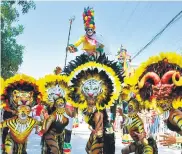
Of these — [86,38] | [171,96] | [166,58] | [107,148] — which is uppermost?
[86,38]

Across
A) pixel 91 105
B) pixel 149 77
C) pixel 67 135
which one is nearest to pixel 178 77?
pixel 149 77

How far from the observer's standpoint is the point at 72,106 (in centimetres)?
507

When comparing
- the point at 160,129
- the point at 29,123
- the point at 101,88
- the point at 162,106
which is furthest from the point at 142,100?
the point at 160,129

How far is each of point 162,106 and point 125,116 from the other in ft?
1.86

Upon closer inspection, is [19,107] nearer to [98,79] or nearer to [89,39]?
[98,79]

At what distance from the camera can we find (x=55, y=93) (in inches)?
198

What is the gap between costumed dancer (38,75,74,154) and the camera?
16.4ft

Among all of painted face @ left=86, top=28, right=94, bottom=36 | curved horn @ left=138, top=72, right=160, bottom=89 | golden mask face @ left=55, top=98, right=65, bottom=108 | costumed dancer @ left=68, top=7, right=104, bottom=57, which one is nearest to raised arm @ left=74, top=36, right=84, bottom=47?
costumed dancer @ left=68, top=7, right=104, bottom=57

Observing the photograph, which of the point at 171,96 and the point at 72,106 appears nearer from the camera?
the point at 171,96

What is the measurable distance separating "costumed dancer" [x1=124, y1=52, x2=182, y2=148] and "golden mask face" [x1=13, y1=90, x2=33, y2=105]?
1.41m

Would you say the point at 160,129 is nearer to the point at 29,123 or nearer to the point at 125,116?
the point at 125,116

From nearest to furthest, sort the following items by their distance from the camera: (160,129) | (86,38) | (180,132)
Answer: (180,132), (86,38), (160,129)

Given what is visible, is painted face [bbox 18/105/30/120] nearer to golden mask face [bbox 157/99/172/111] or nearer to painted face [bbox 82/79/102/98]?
painted face [bbox 82/79/102/98]

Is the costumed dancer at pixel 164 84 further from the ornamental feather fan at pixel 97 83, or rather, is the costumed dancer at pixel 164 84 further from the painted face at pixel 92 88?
the painted face at pixel 92 88
